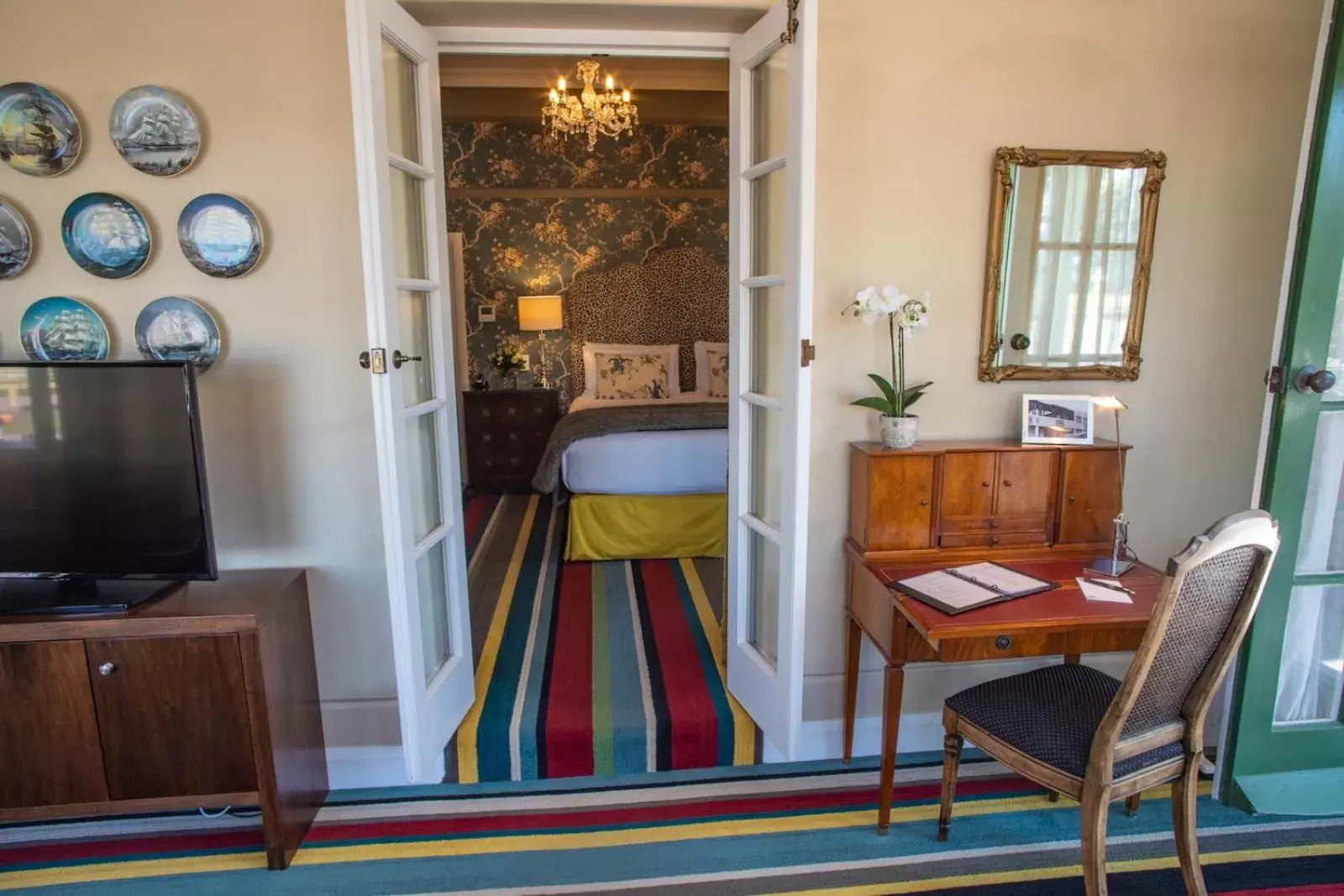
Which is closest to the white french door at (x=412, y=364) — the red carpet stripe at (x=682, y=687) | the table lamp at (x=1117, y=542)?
the red carpet stripe at (x=682, y=687)

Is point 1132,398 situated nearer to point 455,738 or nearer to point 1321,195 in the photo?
point 1321,195

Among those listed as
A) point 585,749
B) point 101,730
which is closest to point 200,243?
point 101,730

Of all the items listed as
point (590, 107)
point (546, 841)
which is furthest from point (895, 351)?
point (590, 107)

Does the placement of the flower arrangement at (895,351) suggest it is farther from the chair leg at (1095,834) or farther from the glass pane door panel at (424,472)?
the glass pane door panel at (424,472)

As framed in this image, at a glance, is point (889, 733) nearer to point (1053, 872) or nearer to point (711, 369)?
point (1053, 872)

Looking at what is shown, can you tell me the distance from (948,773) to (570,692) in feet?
4.20

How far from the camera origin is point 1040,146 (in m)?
2.23

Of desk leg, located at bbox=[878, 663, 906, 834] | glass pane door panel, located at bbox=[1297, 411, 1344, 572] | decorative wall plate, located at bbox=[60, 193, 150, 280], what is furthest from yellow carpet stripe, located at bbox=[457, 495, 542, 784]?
glass pane door panel, located at bbox=[1297, 411, 1344, 572]

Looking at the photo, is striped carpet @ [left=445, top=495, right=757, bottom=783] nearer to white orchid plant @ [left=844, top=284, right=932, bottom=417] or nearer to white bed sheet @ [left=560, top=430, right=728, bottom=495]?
white bed sheet @ [left=560, top=430, right=728, bottom=495]

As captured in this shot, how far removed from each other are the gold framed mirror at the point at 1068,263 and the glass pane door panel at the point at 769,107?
2.23ft

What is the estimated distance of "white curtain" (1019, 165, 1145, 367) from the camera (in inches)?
87.7

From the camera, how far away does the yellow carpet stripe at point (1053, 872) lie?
1.90 m

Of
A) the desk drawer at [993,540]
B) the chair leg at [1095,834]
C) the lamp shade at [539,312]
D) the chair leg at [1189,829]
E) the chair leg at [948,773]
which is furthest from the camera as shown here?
the lamp shade at [539,312]

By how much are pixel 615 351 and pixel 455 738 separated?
156 inches
